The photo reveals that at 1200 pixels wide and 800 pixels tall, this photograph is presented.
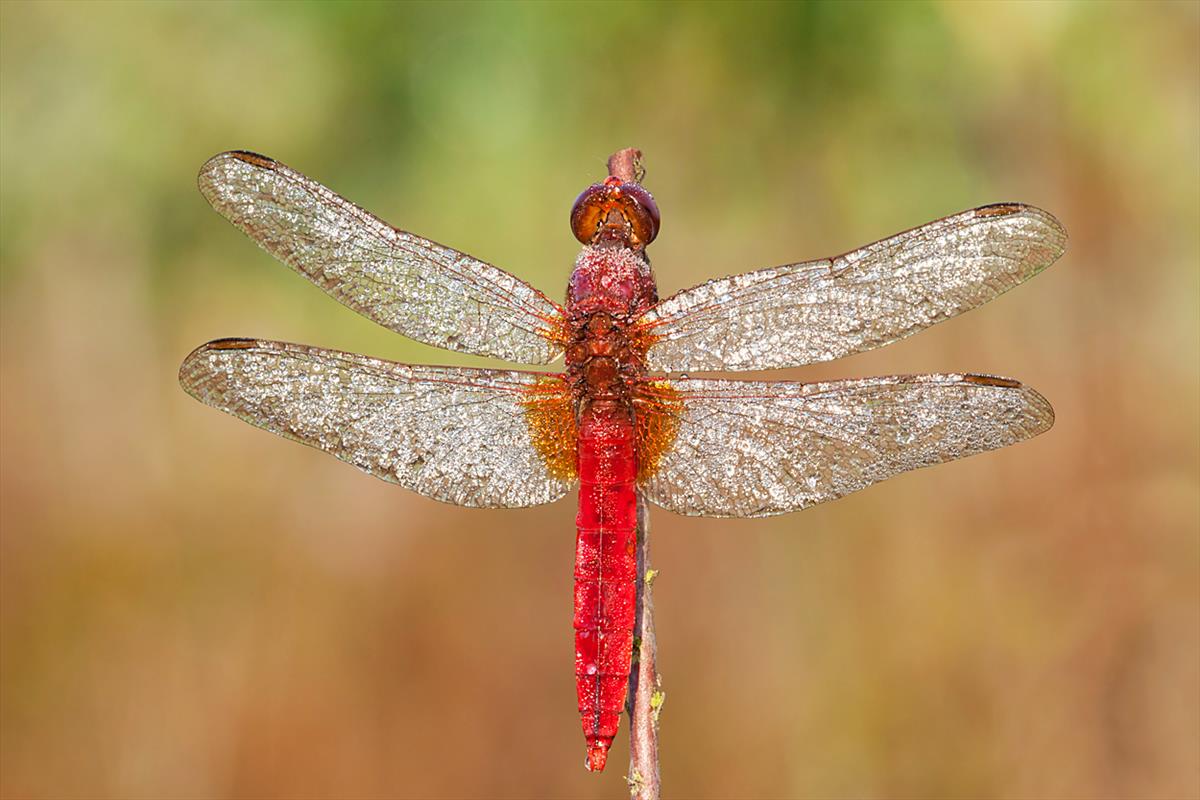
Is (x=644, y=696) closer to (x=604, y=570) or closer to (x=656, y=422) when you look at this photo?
(x=604, y=570)

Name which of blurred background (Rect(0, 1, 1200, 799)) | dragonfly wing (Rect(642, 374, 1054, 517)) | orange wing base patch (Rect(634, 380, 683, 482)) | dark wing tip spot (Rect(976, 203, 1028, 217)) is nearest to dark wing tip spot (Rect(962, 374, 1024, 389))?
dragonfly wing (Rect(642, 374, 1054, 517))

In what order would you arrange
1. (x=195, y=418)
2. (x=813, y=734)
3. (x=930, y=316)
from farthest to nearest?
(x=195, y=418) < (x=813, y=734) < (x=930, y=316)

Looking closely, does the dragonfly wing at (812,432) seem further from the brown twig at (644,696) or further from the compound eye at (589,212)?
the compound eye at (589,212)

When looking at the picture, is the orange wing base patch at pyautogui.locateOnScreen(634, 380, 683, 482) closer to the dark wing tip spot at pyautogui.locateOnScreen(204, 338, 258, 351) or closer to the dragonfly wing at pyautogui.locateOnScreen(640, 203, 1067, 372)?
the dragonfly wing at pyautogui.locateOnScreen(640, 203, 1067, 372)

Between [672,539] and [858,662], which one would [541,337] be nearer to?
[672,539]

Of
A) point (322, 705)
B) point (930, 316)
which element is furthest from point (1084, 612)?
point (322, 705)

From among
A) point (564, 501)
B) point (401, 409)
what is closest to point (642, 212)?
point (401, 409)

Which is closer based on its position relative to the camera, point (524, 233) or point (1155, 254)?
point (1155, 254)
